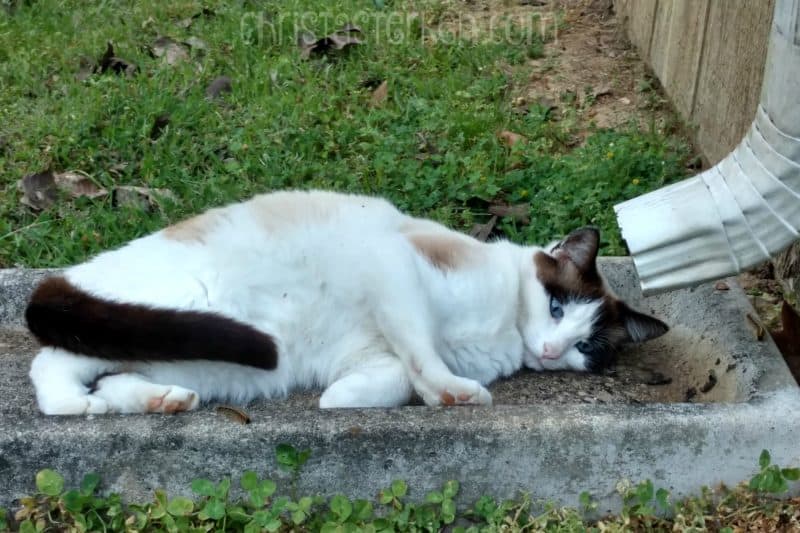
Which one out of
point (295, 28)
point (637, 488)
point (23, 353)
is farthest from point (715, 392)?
point (295, 28)

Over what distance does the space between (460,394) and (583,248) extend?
79 cm

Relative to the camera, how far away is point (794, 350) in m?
3.08

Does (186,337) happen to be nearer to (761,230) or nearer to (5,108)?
(761,230)

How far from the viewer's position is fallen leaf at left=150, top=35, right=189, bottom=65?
551 cm

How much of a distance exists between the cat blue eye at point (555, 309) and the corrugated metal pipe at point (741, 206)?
1.70 feet

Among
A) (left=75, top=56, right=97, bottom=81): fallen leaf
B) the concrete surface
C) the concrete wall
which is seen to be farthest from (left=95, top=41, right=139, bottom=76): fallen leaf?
the concrete surface

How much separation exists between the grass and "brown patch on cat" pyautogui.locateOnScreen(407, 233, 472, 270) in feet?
2.67

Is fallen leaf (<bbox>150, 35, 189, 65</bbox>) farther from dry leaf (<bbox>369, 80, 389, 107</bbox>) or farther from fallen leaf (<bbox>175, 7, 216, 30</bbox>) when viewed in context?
dry leaf (<bbox>369, 80, 389, 107</bbox>)

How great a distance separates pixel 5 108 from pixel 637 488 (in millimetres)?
4061

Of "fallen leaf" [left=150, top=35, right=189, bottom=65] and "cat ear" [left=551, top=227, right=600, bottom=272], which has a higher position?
"cat ear" [left=551, top=227, right=600, bottom=272]

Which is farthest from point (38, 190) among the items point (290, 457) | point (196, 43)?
point (290, 457)

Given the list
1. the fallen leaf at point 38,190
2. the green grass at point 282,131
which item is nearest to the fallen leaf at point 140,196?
the green grass at point 282,131

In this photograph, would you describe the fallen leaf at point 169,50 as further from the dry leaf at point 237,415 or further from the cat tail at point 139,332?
the dry leaf at point 237,415

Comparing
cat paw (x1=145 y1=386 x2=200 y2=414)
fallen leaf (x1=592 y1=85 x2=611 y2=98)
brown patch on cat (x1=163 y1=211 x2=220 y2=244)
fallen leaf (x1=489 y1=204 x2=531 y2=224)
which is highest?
brown patch on cat (x1=163 y1=211 x2=220 y2=244)
